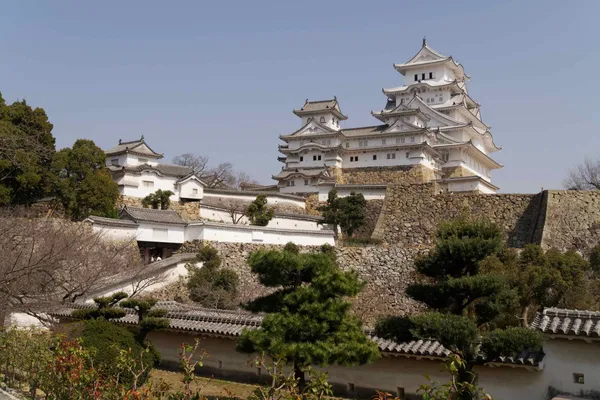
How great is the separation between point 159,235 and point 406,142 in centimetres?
1884

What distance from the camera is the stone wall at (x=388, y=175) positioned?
34.8m

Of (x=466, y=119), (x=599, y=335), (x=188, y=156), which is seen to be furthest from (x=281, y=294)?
(x=188, y=156)

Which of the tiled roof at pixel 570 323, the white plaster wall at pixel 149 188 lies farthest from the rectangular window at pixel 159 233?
the tiled roof at pixel 570 323

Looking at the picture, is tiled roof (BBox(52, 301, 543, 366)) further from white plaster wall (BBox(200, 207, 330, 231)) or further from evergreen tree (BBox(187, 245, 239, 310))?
white plaster wall (BBox(200, 207, 330, 231))

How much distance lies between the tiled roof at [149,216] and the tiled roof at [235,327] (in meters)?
7.94

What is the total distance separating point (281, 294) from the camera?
9.41 metres

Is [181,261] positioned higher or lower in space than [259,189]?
lower

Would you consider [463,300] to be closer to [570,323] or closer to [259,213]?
[570,323]

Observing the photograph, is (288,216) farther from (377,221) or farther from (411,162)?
Result: (411,162)

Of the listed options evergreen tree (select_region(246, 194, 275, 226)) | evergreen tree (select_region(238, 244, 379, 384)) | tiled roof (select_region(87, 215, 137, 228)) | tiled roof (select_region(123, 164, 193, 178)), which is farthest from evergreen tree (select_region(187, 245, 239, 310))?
tiled roof (select_region(123, 164, 193, 178))

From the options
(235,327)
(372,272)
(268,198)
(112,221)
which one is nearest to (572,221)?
(372,272)

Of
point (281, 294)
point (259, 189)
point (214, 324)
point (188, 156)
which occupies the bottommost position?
point (214, 324)

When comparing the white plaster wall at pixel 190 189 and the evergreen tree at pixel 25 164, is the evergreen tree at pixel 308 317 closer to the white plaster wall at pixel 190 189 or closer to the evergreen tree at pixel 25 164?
the evergreen tree at pixel 25 164

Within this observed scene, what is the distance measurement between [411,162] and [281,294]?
2718 centimetres
